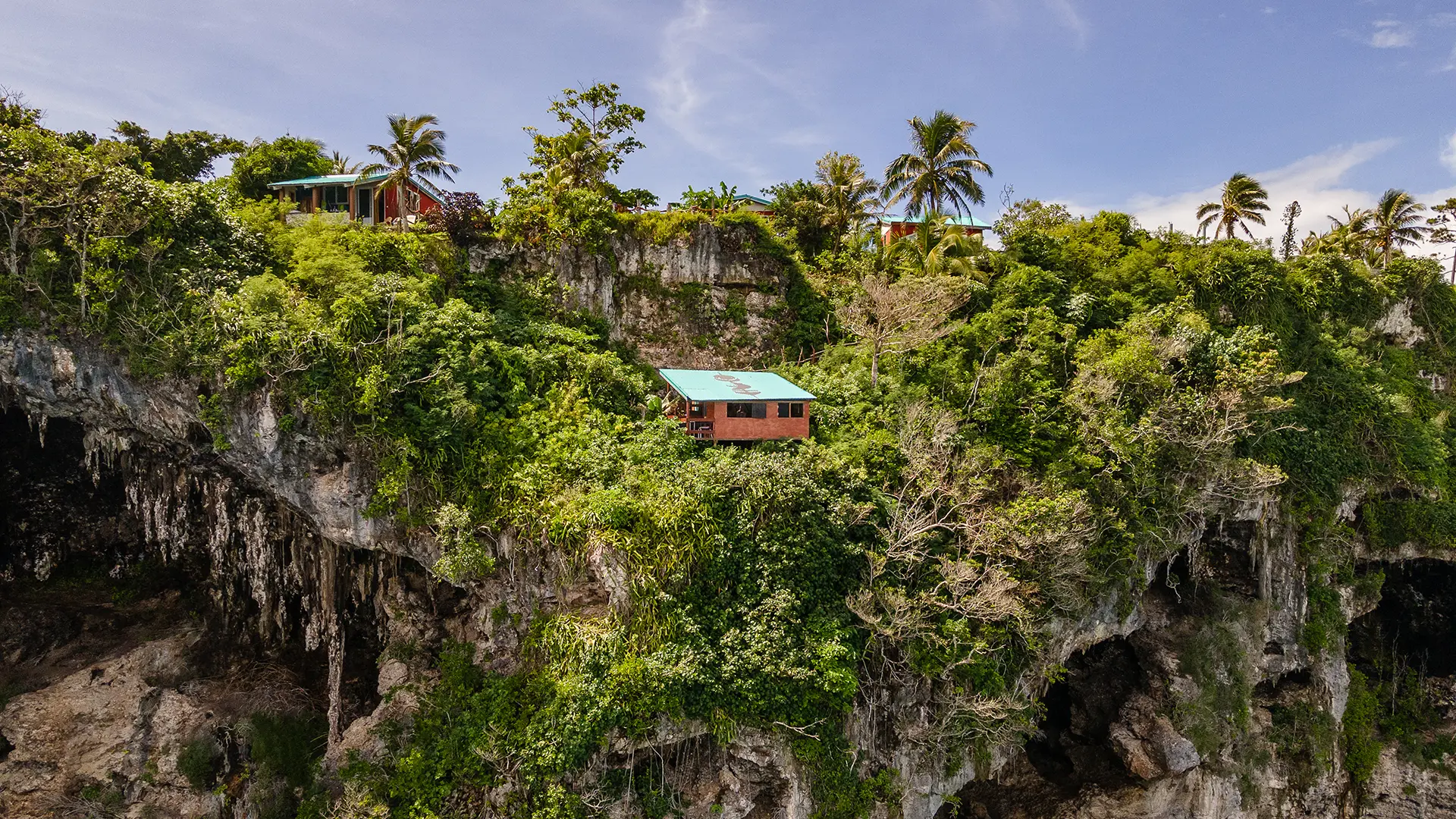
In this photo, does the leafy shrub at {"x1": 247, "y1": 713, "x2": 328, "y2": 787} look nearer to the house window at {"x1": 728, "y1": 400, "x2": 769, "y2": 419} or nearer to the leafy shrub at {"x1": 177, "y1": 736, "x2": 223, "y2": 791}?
the leafy shrub at {"x1": 177, "y1": 736, "x2": 223, "y2": 791}

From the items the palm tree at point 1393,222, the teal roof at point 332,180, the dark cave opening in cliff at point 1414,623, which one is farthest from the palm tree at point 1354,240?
the teal roof at point 332,180

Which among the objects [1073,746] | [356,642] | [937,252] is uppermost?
[937,252]

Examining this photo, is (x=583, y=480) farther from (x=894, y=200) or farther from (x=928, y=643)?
(x=894, y=200)

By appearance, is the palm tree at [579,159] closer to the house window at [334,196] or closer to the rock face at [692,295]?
the rock face at [692,295]

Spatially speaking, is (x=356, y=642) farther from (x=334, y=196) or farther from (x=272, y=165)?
(x=272, y=165)

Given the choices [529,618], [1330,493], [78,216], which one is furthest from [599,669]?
[1330,493]

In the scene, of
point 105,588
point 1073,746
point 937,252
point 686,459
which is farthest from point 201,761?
point 937,252
